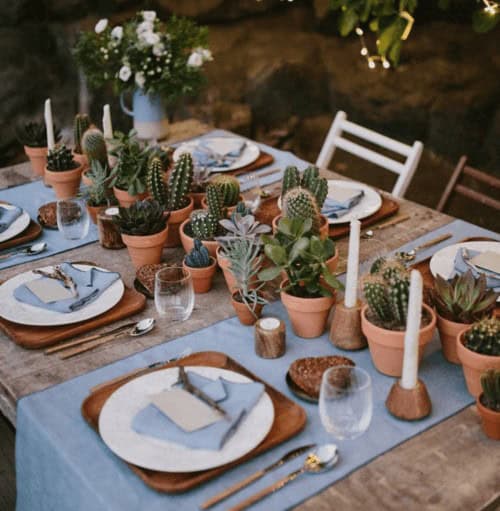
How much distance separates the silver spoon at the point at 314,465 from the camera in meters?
1.15

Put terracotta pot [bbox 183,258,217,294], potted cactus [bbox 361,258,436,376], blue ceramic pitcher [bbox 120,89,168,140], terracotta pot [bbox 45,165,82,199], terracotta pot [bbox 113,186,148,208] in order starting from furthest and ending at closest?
blue ceramic pitcher [bbox 120,89,168,140] → terracotta pot [bbox 45,165,82,199] → terracotta pot [bbox 113,186,148,208] → terracotta pot [bbox 183,258,217,294] → potted cactus [bbox 361,258,436,376]

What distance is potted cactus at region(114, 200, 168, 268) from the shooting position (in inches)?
69.7

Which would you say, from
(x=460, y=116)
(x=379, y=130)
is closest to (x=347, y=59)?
(x=379, y=130)

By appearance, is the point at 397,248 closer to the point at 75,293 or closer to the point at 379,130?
the point at 75,293

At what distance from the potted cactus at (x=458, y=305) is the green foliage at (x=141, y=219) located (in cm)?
66

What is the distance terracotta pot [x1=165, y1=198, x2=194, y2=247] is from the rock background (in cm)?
189

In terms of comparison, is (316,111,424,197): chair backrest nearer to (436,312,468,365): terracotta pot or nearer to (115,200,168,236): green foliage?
(115,200,168,236): green foliage

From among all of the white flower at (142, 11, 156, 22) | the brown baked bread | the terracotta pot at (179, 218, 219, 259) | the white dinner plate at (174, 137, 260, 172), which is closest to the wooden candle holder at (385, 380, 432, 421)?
the brown baked bread

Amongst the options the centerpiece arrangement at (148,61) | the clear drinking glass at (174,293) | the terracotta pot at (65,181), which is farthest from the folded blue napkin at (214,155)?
the clear drinking glass at (174,293)

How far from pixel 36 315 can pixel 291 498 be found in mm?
702

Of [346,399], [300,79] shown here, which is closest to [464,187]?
[346,399]

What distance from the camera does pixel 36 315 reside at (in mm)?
1586

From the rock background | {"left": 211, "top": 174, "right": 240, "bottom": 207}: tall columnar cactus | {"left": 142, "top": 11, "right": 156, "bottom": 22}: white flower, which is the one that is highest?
A: {"left": 142, "top": 11, "right": 156, "bottom": 22}: white flower

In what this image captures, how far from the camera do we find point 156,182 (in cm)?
191
